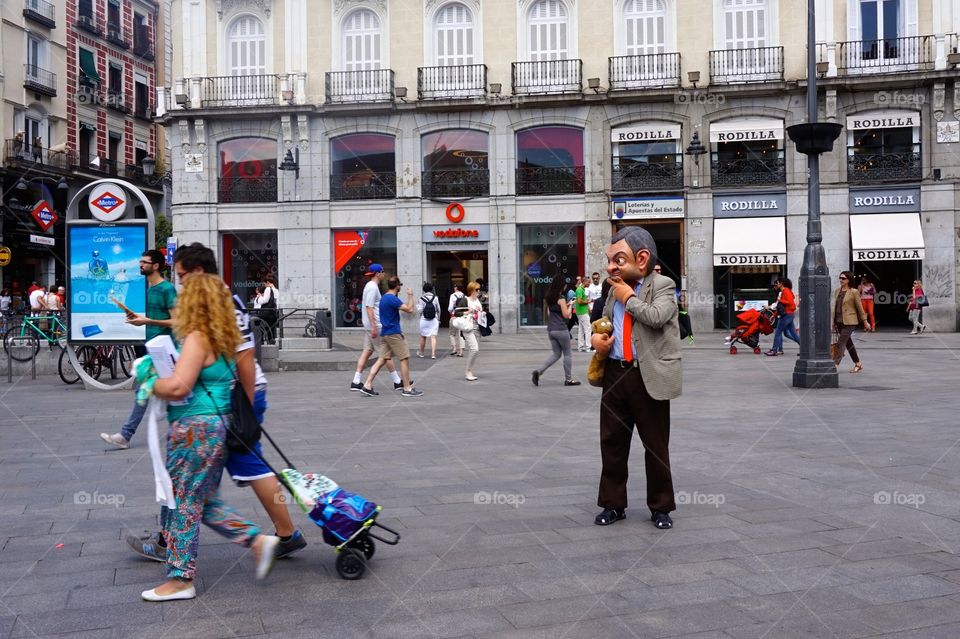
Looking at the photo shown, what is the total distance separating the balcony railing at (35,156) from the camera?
40.8m

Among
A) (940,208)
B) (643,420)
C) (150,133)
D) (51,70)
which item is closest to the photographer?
(643,420)

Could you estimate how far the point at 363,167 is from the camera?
30.9 meters

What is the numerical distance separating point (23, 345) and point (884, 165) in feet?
80.3

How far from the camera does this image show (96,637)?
3902 millimetres

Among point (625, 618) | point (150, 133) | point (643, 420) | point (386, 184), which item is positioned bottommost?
point (625, 618)

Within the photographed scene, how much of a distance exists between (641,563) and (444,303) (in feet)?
85.4

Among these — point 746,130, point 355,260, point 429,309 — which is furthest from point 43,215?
point 746,130

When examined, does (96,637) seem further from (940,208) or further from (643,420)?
(940,208)

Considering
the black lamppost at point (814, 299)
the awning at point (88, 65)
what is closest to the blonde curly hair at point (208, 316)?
the black lamppost at point (814, 299)

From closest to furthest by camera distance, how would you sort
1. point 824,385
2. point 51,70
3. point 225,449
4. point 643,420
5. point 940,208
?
point 225,449 → point 643,420 → point 824,385 → point 940,208 → point 51,70

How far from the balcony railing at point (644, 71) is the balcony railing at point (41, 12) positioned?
2736 cm

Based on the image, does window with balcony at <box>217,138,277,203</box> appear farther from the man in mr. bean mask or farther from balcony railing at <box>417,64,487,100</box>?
the man in mr. bean mask

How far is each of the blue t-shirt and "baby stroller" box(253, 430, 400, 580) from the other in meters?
8.37

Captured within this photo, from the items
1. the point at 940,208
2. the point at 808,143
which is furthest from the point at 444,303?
the point at 808,143
